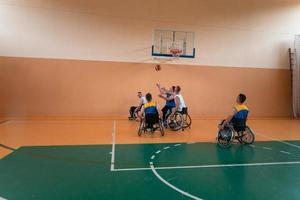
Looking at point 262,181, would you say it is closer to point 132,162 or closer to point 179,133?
point 132,162

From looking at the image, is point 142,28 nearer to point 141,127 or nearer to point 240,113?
point 141,127

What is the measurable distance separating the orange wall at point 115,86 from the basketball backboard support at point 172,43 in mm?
537

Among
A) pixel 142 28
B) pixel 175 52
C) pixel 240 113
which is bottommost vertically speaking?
pixel 240 113

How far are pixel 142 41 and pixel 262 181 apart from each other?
7417 millimetres

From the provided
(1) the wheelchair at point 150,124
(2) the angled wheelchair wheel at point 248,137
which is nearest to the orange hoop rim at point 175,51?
(1) the wheelchair at point 150,124

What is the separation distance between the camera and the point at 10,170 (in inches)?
145

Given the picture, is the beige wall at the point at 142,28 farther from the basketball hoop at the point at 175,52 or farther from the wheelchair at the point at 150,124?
the wheelchair at the point at 150,124

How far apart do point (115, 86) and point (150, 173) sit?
250 inches

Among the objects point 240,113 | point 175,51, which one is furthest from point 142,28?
point 240,113

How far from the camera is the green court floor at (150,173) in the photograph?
304cm

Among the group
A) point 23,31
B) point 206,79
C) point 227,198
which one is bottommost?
point 227,198

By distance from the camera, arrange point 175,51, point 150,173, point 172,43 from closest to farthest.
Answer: point 150,173, point 175,51, point 172,43

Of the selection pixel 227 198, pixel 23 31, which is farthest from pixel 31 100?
pixel 227 198

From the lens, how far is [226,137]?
17.8ft
